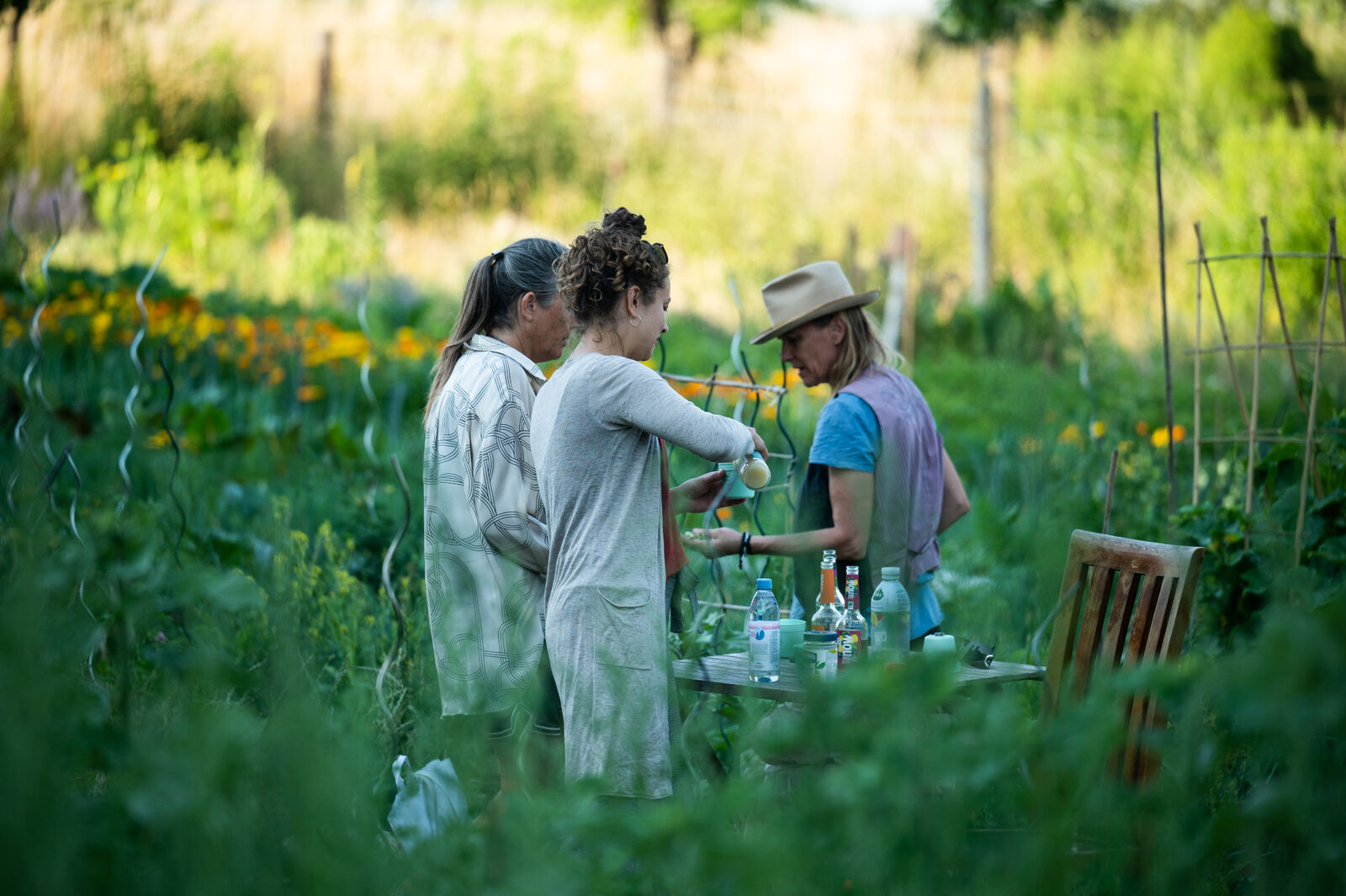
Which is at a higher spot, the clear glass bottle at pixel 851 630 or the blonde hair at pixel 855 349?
the blonde hair at pixel 855 349

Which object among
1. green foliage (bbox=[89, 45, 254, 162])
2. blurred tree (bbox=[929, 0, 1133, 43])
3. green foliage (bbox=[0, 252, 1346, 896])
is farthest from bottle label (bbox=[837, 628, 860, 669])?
green foliage (bbox=[89, 45, 254, 162])

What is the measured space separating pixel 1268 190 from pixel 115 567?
10327 millimetres

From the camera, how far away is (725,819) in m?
1.15

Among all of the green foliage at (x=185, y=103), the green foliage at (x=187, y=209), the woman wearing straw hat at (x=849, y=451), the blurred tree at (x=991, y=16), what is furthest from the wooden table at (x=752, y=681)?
the green foliage at (x=185, y=103)

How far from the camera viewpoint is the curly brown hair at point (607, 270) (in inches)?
88.0

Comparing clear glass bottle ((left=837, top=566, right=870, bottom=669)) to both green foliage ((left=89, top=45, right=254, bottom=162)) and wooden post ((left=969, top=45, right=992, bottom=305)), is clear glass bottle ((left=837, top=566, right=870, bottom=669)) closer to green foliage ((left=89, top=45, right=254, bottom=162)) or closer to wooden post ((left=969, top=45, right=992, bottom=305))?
wooden post ((left=969, top=45, right=992, bottom=305))

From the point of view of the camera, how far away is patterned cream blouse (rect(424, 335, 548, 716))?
246cm

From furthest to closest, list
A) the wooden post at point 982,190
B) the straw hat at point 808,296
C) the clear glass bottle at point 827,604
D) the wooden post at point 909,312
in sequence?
the wooden post at point 982,190 → the wooden post at point 909,312 → the straw hat at point 808,296 → the clear glass bottle at point 827,604

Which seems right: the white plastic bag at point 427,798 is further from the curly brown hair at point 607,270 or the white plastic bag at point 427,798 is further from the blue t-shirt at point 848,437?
the blue t-shirt at point 848,437

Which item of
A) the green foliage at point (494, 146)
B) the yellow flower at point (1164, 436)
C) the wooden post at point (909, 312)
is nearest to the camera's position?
the yellow flower at point (1164, 436)

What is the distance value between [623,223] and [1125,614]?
1348 mm

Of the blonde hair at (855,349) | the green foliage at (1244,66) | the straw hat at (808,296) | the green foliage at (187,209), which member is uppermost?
the green foliage at (1244,66)

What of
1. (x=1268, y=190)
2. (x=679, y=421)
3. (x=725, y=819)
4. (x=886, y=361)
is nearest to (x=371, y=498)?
(x=886, y=361)

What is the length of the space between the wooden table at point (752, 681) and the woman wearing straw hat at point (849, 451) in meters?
0.25
